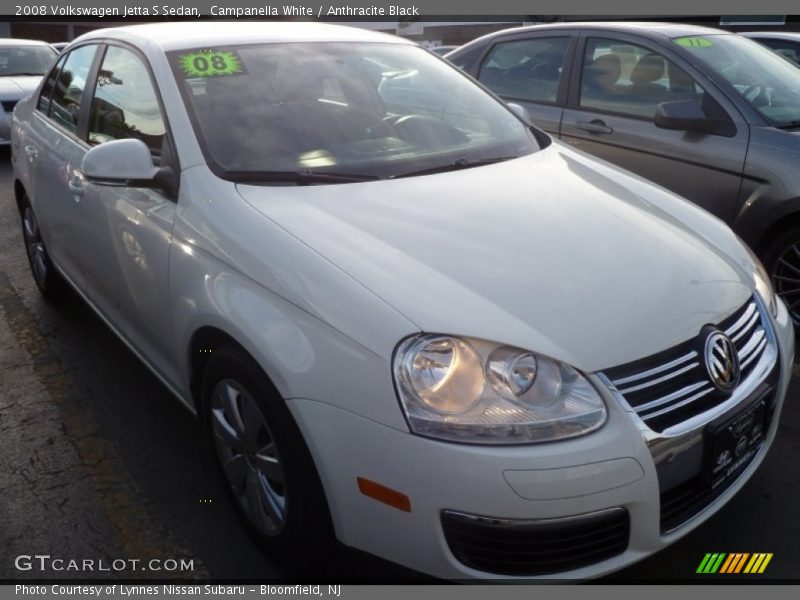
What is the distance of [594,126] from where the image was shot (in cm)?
479

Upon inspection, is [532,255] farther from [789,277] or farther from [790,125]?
[790,125]

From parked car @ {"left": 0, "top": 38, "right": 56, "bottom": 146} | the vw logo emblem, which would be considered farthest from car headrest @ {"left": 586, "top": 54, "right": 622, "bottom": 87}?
parked car @ {"left": 0, "top": 38, "right": 56, "bottom": 146}

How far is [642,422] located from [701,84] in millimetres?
3018

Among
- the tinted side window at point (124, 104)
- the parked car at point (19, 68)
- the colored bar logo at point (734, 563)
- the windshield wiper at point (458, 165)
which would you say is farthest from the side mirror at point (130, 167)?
the parked car at point (19, 68)

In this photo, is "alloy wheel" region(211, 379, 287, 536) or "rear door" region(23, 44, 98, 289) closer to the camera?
"alloy wheel" region(211, 379, 287, 536)

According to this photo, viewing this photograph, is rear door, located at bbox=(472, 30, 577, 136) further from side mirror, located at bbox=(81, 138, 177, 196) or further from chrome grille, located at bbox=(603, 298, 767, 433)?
chrome grille, located at bbox=(603, 298, 767, 433)

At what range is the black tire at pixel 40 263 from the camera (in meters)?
4.46

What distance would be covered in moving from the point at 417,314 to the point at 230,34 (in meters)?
1.89

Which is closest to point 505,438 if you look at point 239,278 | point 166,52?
point 239,278

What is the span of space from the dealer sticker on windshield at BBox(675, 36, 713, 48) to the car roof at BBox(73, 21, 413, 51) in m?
1.80

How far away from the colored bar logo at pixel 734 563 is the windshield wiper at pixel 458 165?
157 cm

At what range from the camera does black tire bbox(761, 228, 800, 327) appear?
3.88m

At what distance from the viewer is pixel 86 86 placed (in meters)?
3.65

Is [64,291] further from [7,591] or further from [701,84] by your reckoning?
[701,84]
